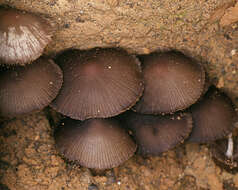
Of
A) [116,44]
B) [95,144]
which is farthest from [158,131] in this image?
[116,44]

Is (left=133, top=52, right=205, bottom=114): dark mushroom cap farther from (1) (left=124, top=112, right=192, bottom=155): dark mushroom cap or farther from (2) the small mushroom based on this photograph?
(2) the small mushroom

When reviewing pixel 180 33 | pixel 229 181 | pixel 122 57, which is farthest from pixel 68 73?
pixel 229 181

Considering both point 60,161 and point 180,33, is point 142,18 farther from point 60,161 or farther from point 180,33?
point 60,161

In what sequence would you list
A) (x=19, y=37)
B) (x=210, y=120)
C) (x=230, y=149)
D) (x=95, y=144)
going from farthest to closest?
(x=230, y=149) → (x=210, y=120) → (x=95, y=144) → (x=19, y=37)

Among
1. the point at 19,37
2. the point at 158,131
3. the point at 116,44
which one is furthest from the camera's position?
the point at 158,131

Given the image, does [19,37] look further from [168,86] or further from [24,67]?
[168,86]

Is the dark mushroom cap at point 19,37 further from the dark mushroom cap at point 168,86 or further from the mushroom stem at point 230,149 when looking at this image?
the mushroom stem at point 230,149
